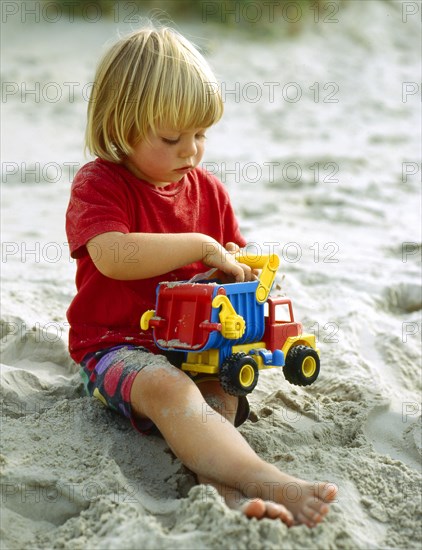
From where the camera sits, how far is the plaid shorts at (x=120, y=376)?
2316mm

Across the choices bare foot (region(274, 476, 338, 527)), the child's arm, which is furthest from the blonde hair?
bare foot (region(274, 476, 338, 527))

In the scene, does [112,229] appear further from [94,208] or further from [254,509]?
[254,509]

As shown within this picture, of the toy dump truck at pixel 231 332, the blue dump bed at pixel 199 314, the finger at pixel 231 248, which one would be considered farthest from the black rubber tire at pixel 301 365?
the finger at pixel 231 248

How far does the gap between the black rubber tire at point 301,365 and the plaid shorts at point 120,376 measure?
154 mm

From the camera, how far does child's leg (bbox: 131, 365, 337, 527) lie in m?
1.95

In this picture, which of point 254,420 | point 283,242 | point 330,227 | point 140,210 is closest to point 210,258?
point 140,210

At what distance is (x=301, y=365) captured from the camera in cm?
241

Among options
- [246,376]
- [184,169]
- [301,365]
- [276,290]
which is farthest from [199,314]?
[276,290]

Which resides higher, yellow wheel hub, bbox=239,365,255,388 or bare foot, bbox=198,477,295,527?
yellow wheel hub, bbox=239,365,255,388

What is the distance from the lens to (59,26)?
8695mm

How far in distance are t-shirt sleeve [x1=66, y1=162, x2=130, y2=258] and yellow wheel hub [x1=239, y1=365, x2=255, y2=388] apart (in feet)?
1.73

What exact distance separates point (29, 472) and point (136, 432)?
0.36m

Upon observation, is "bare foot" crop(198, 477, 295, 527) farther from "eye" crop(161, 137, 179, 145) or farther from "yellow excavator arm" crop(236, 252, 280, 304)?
"eye" crop(161, 137, 179, 145)

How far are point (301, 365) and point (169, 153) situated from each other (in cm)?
70
